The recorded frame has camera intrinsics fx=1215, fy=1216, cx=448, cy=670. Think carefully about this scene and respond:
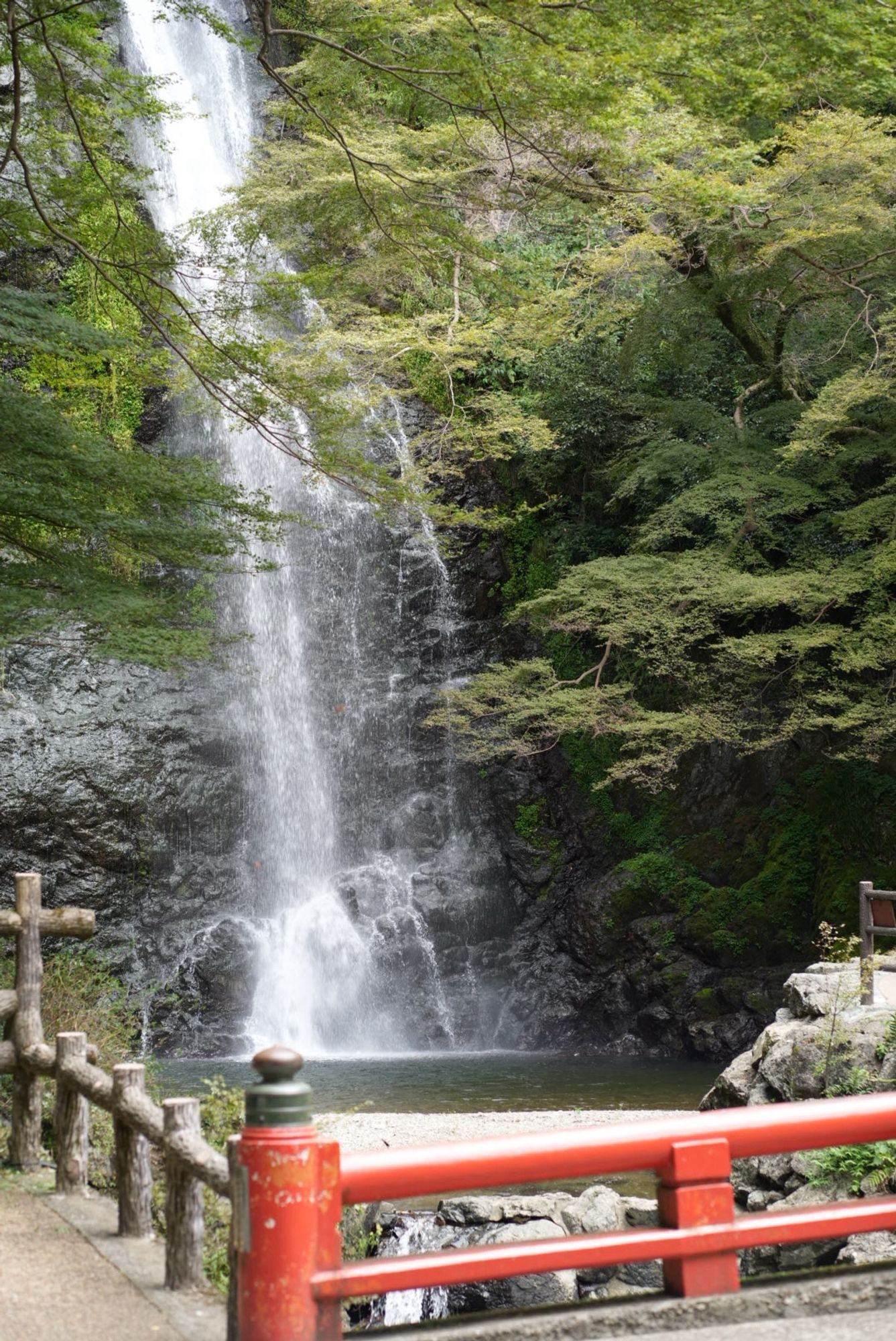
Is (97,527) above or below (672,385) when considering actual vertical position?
below

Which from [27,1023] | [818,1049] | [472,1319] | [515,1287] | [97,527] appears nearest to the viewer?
[472,1319]

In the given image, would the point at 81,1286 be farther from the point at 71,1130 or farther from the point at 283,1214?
the point at 283,1214

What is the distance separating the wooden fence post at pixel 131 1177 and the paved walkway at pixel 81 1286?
0.28 feet

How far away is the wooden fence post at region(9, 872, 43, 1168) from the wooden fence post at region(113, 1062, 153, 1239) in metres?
1.26

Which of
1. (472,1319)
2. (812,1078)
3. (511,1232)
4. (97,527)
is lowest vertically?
(511,1232)

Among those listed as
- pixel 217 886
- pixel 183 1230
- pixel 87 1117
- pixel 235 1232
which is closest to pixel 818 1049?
pixel 87 1117

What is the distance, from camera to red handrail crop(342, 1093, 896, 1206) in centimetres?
321

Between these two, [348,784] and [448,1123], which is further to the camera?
[348,784]

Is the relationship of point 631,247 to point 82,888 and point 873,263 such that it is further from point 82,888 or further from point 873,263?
point 82,888

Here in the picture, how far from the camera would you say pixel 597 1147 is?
3316 millimetres

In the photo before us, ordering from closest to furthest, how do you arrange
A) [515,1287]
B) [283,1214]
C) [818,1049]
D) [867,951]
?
[283,1214], [515,1287], [818,1049], [867,951]

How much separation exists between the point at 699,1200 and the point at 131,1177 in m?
2.29

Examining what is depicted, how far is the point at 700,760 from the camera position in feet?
54.3

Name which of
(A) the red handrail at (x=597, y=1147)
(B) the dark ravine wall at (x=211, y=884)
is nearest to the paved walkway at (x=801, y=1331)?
(A) the red handrail at (x=597, y=1147)
